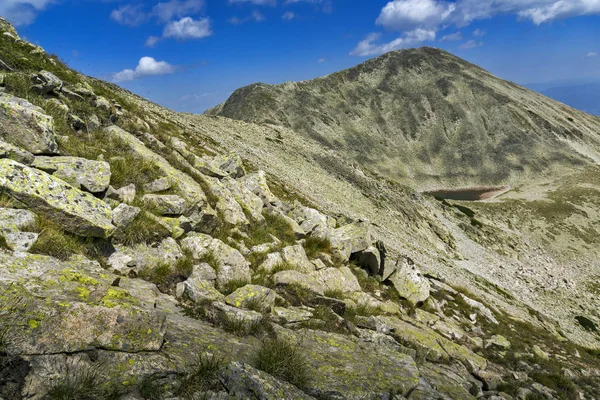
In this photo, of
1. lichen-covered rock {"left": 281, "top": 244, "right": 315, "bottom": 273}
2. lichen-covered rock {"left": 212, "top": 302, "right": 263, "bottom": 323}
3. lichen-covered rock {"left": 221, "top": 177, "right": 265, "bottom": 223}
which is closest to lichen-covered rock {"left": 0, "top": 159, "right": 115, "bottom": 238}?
lichen-covered rock {"left": 212, "top": 302, "right": 263, "bottom": 323}

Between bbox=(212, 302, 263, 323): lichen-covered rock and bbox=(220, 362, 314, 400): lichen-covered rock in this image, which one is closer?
bbox=(220, 362, 314, 400): lichen-covered rock

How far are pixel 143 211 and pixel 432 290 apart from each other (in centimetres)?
1737

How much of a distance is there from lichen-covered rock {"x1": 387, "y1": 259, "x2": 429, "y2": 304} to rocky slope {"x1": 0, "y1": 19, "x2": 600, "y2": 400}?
0.10 meters

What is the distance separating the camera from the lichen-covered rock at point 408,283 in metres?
16.6

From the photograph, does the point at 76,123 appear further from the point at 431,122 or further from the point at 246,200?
the point at 431,122

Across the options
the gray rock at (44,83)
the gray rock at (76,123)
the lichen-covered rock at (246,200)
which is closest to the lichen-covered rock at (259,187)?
the lichen-covered rock at (246,200)

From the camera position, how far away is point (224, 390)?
500 centimetres

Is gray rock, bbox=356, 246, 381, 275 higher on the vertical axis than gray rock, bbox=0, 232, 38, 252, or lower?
lower

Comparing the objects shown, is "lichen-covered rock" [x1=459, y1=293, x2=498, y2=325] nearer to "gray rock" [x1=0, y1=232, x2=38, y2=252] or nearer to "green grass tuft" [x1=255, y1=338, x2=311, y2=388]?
"green grass tuft" [x1=255, y1=338, x2=311, y2=388]

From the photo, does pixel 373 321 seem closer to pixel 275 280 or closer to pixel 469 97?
pixel 275 280

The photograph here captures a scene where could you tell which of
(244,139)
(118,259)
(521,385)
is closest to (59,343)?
(118,259)

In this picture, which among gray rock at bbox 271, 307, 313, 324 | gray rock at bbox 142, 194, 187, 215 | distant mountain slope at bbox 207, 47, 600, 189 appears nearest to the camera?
gray rock at bbox 271, 307, 313, 324

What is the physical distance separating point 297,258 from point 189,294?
A: 5926 mm

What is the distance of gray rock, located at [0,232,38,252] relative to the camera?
649cm
